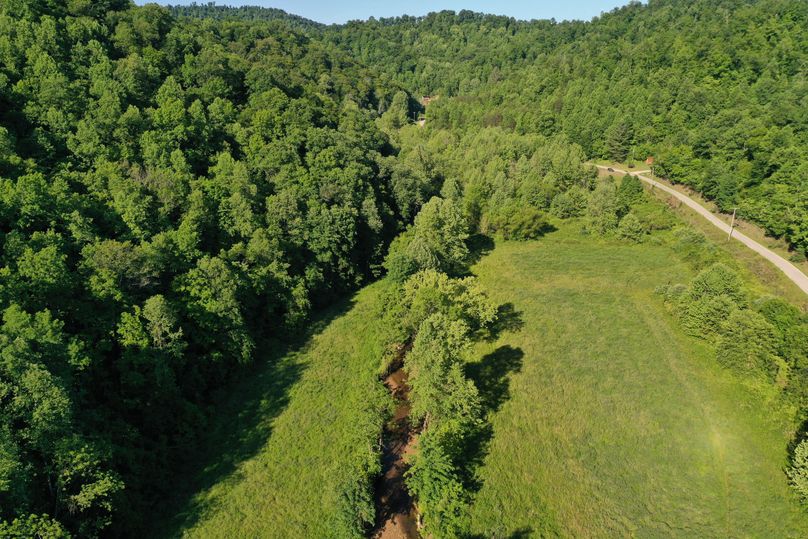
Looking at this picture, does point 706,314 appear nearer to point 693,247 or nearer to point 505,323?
point 505,323

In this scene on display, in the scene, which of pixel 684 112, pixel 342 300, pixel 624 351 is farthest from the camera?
pixel 684 112

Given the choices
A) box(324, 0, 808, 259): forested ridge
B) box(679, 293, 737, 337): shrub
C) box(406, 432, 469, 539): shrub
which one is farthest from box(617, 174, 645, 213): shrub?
box(406, 432, 469, 539): shrub

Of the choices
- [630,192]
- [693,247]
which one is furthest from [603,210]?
[693,247]

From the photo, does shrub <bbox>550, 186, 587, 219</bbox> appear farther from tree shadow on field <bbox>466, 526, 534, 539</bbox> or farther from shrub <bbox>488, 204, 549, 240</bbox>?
tree shadow on field <bbox>466, 526, 534, 539</bbox>

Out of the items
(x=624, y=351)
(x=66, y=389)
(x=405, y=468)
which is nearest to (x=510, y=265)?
(x=624, y=351)

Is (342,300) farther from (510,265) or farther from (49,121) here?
(49,121)

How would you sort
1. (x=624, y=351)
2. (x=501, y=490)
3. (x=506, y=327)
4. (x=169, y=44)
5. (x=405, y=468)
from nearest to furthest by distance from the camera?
(x=501, y=490)
(x=405, y=468)
(x=624, y=351)
(x=506, y=327)
(x=169, y=44)

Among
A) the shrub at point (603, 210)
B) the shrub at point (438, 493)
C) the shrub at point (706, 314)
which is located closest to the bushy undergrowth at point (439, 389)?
the shrub at point (438, 493)
